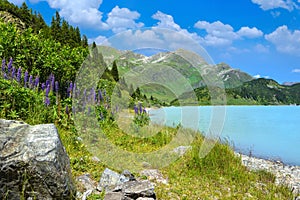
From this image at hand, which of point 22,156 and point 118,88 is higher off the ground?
point 118,88

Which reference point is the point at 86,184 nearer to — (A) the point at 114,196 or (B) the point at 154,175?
(A) the point at 114,196

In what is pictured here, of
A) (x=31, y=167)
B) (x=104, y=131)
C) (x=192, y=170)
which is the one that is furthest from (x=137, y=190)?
(x=104, y=131)

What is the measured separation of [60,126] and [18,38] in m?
4.67

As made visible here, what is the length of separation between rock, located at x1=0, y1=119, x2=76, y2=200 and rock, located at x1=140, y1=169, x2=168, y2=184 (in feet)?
8.18

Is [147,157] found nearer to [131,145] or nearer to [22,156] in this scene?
[131,145]

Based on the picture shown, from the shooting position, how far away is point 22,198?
12.9 ft

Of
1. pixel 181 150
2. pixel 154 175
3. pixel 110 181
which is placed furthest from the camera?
pixel 181 150

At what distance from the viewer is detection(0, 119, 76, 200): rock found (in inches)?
153

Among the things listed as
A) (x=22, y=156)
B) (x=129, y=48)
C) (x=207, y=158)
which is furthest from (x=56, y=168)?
(x=129, y=48)

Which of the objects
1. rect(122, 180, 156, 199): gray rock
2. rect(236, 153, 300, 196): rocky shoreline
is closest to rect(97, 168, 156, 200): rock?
rect(122, 180, 156, 199): gray rock

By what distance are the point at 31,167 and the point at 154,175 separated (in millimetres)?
3199

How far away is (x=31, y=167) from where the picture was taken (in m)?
3.89

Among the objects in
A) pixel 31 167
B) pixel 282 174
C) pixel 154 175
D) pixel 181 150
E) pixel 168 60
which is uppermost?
pixel 168 60

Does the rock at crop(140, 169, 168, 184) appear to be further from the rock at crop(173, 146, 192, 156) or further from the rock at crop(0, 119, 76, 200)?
the rock at crop(0, 119, 76, 200)
